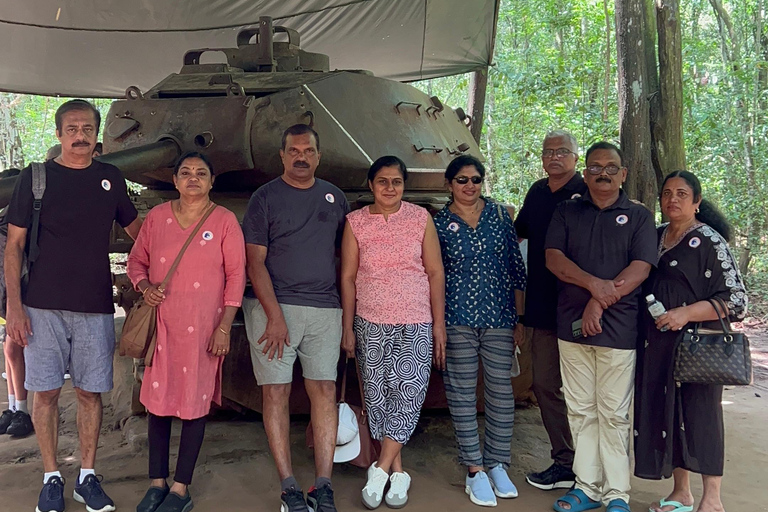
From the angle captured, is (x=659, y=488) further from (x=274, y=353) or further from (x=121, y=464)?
(x=121, y=464)

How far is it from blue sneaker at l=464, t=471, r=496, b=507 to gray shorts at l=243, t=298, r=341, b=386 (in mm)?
910

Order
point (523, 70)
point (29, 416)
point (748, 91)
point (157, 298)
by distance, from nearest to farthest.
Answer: point (157, 298), point (29, 416), point (748, 91), point (523, 70)

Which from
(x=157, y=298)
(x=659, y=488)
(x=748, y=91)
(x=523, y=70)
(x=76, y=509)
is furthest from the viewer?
(x=523, y=70)

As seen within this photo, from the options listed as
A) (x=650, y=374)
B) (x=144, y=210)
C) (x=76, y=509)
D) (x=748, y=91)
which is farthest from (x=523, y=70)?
(x=76, y=509)

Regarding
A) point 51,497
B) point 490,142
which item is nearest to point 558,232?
point 51,497

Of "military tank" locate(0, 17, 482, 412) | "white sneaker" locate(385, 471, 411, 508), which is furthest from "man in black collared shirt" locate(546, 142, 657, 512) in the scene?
"military tank" locate(0, 17, 482, 412)

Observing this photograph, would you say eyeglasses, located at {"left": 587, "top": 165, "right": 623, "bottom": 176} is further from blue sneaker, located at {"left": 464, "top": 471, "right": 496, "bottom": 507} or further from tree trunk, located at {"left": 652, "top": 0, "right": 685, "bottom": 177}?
tree trunk, located at {"left": 652, "top": 0, "right": 685, "bottom": 177}

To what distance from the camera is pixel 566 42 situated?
14938mm

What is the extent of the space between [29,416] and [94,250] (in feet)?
6.81

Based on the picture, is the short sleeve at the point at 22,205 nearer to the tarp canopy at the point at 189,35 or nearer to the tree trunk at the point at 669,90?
the tree trunk at the point at 669,90

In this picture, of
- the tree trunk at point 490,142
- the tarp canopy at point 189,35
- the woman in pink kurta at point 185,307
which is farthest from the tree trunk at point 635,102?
the tree trunk at point 490,142

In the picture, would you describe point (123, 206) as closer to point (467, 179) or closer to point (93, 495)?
point (93, 495)

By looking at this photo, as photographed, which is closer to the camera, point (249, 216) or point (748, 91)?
point (249, 216)

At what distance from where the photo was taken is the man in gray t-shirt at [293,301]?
10.9 feet
